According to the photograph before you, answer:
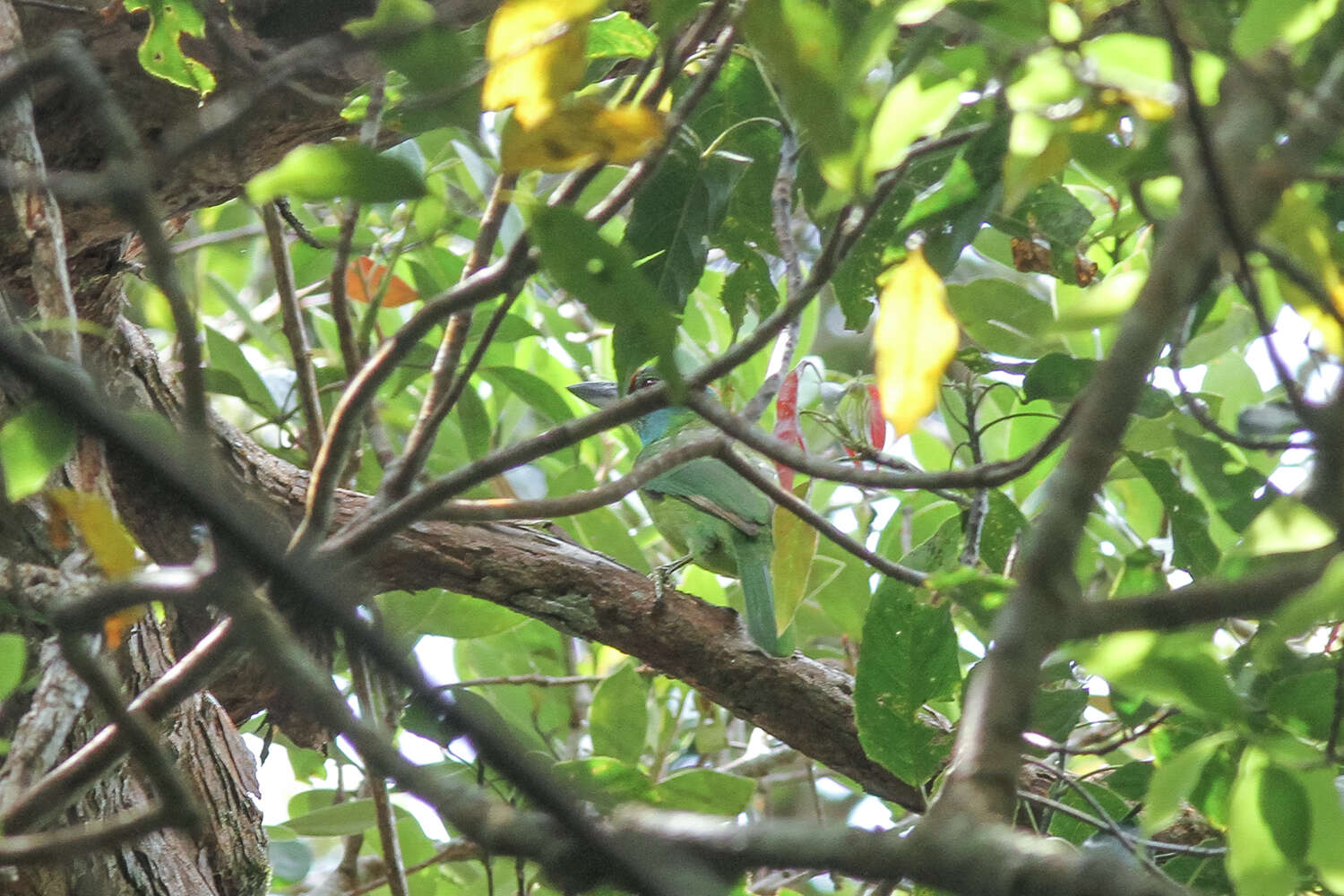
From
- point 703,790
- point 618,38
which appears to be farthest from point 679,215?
point 703,790

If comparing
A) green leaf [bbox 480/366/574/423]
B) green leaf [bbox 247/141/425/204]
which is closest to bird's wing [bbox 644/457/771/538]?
green leaf [bbox 480/366/574/423]

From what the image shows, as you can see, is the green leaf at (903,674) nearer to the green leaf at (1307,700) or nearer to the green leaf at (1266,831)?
the green leaf at (1307,700)

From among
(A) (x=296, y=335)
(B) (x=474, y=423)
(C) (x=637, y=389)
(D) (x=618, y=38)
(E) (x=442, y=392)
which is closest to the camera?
(E) (x=442, y=392)

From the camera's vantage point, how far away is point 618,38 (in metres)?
1.50

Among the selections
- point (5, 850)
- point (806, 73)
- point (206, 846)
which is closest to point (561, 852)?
point (5, 850)

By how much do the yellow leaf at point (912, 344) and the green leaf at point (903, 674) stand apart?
74 cm

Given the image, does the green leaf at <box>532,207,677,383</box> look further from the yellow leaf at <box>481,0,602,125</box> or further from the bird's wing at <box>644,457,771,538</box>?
the bird's wing at <box>644,457,771,538</box>

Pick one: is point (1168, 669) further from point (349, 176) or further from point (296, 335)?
point (296, 335)

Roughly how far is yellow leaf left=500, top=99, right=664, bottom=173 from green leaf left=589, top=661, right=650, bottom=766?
1.65m

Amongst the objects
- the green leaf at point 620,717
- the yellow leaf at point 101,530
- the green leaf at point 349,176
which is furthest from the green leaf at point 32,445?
the green leaf at point 620,717

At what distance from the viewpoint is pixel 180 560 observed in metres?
2.33

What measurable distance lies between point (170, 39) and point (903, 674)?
1.37m

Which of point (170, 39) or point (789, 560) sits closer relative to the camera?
point (170, 39)

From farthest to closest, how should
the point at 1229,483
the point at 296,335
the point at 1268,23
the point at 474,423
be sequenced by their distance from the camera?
the point at 474,423 < the point at 296,335 < the point at 1229,483 < the point at 1268,23
